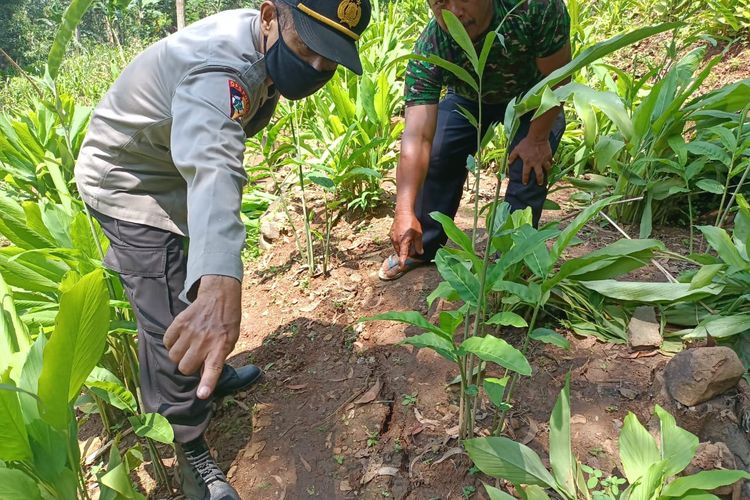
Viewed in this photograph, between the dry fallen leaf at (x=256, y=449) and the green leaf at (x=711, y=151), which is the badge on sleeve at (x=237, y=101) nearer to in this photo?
the dry fallen leaf at (x=256, y=449)

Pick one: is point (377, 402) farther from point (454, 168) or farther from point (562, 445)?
point (454, 168)

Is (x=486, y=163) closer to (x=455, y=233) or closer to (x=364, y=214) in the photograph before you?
(x=364, y=214)

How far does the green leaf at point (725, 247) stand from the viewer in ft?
5.37

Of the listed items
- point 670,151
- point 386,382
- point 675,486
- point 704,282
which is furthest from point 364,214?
point 675,486

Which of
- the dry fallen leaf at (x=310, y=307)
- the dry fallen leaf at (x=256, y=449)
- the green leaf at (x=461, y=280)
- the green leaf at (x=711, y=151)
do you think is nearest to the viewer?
the green leaf at (x=461, y=280)

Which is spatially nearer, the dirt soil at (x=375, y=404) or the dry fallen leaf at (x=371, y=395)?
the dirt soil at (x=375, y=404)

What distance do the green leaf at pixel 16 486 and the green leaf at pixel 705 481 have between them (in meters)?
1.30

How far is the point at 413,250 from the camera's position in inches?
85.3

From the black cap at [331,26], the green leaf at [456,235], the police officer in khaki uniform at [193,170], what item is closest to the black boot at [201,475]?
the police officer in khaki uniform at [193,170]

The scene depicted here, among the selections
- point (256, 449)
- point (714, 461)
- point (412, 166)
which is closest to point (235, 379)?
point (256, 449)

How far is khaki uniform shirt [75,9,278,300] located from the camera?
108 cm

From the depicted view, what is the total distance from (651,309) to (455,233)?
804 millimetres

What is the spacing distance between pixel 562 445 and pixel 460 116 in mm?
1588

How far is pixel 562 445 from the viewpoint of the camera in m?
1.20
